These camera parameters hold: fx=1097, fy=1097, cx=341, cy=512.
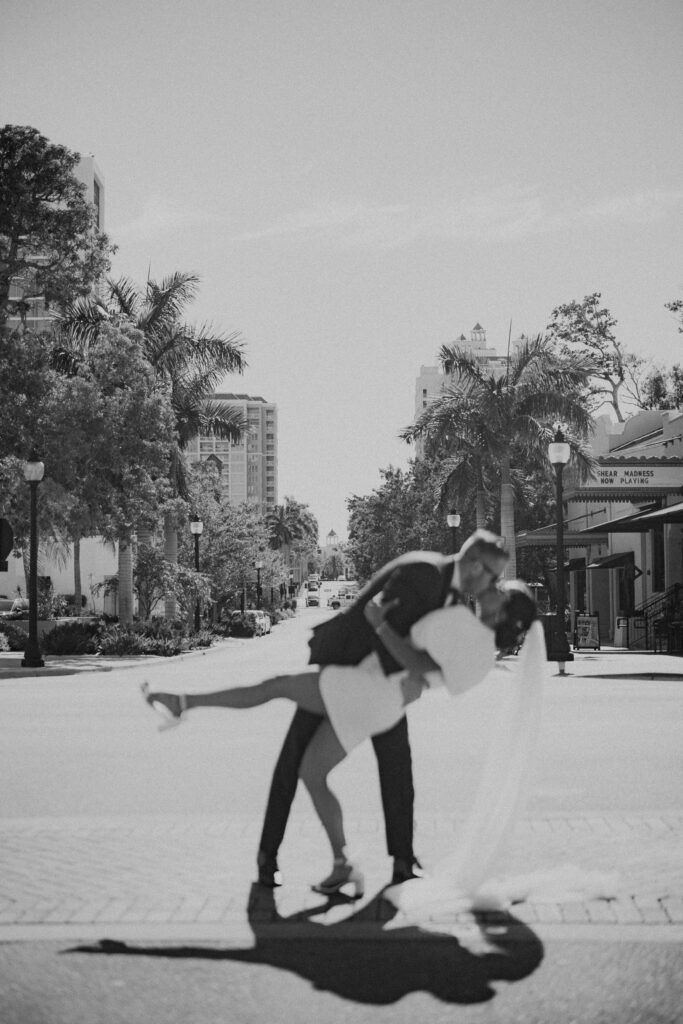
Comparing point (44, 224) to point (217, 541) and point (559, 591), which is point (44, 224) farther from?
point (217, 541)

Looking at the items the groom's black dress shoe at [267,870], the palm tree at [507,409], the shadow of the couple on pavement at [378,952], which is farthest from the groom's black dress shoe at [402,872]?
the palm tree at [507,409]

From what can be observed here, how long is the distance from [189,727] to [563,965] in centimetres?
860

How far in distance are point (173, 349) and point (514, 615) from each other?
2965 centimetres

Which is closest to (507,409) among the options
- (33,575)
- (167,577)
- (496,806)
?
(167,577)

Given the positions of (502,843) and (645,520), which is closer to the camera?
(502,843)

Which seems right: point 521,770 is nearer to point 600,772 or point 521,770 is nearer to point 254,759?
point 600,772

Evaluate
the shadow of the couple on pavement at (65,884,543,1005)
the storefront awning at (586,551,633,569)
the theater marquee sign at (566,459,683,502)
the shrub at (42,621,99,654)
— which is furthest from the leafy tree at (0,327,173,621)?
the shadow of the couple on pavement at (65,884,543,1005)

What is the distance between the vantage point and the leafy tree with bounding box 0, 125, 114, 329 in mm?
26938

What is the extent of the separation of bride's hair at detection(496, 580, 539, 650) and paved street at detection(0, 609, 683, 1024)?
3.94 ft

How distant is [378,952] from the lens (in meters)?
4.41

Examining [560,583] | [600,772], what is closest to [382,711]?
[600,772]

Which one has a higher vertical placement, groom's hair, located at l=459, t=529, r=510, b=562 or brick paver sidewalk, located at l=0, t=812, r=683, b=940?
groom's hair, located at l=459, t=529, r=510, b=562

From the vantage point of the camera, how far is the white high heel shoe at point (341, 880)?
514 centimetres

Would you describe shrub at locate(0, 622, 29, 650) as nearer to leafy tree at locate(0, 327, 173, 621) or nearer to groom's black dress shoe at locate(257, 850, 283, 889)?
leafy tree at locate(0, 327, 173, 621)
